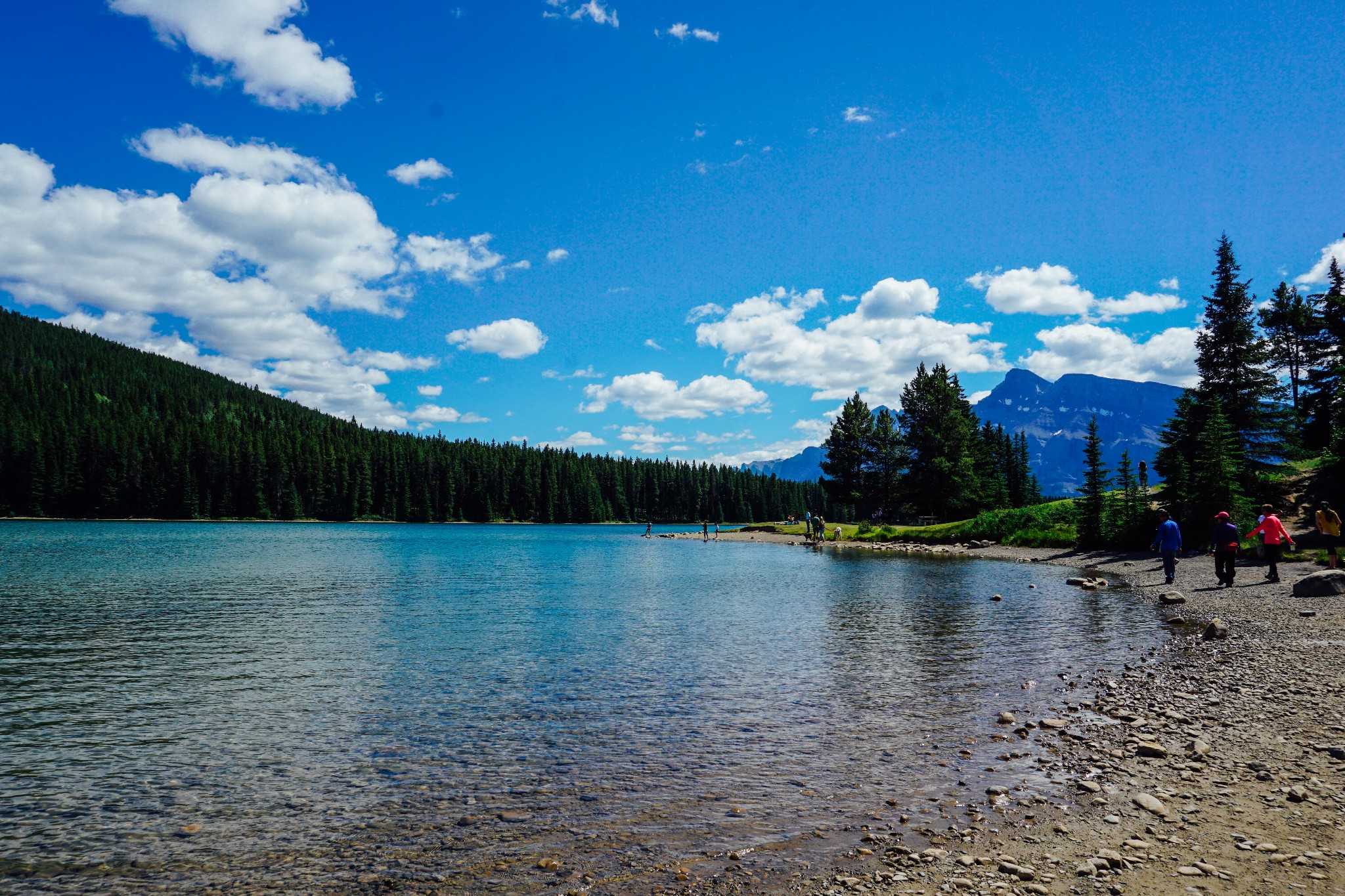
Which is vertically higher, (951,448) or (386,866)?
(951,448)

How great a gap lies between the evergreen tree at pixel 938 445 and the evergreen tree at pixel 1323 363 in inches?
1267

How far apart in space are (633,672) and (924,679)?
721 cm

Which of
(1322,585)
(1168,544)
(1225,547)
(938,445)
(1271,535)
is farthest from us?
(938,445)

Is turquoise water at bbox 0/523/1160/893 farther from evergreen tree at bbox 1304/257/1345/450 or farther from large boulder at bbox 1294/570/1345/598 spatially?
evergreen tree at bbox 1304/257/1345/450

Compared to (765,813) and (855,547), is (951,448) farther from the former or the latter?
(765,813)

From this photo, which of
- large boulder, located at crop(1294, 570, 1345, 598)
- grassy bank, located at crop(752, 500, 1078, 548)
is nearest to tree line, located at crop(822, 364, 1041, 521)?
grassy bank, located at crop(752, 500, 1078, 548)

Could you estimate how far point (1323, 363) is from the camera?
249ft

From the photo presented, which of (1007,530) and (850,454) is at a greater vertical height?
(850,454)

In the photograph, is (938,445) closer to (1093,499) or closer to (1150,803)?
(1093,499)

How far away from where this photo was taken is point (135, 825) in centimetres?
920

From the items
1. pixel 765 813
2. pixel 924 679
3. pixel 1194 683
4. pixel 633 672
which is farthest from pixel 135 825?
pixel 1194 683

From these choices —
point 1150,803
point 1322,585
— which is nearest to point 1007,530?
point 1322,585

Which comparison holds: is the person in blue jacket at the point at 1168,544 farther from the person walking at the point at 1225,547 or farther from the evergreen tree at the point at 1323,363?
the evergreen tree at the point at 1323,363

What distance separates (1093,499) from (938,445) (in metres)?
34.8
